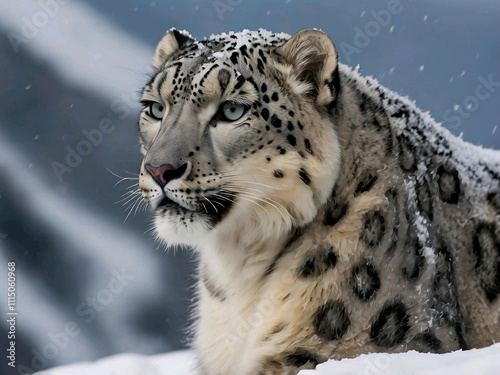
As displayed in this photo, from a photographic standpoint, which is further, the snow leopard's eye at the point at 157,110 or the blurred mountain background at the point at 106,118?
the blurred mountain background at the point at 106,118

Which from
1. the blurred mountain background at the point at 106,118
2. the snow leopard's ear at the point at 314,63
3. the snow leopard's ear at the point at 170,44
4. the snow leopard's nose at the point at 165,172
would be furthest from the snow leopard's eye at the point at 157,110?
the blurred mountain background at the point at 106,118

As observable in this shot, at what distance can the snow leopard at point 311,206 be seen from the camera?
118 inches

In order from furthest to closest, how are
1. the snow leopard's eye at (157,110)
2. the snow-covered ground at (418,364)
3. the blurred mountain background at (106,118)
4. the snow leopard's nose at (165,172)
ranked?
the blurred mountain background at (106,118) → the snow leopard's eye at (157,110) → the snow leopard's nose at (165,172) → the snow-covered ground at (418,364)

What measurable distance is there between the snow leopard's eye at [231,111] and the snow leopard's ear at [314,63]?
0.26m

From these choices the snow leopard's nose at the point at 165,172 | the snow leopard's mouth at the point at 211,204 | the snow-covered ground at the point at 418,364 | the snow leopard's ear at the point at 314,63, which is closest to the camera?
the snow-covered ground at the point at 418,364

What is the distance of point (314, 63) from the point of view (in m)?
3.17

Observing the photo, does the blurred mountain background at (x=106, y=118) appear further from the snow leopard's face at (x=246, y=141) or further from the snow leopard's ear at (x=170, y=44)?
the snow leopard's face at (x=246, y=141)

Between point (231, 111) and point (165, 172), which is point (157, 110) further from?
point (165, 172)

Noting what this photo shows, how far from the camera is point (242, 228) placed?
3.28m

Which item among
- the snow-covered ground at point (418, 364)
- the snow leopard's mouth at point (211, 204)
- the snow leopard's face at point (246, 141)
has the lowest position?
the snow-covered ground at point (418, 364)

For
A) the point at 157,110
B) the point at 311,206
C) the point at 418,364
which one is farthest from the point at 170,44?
the point at 418,364

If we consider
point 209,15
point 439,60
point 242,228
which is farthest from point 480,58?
point 242,228

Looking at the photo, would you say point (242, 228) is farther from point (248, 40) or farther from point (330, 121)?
point (248, 40)

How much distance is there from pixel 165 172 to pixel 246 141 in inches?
15.3
